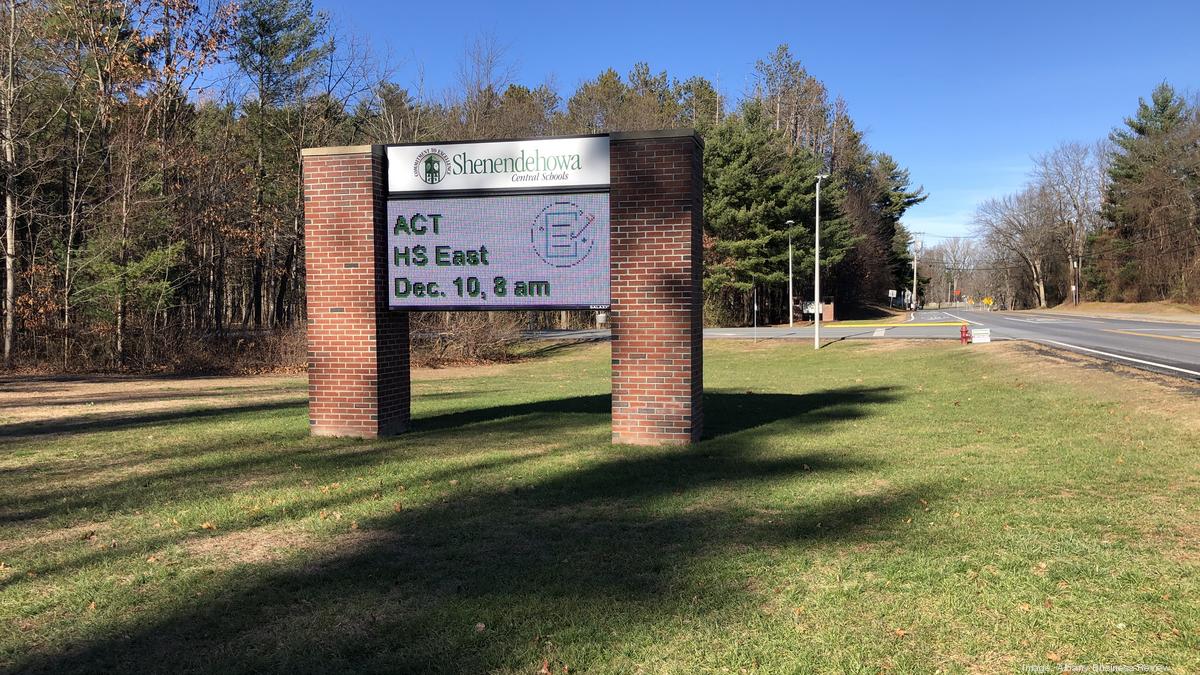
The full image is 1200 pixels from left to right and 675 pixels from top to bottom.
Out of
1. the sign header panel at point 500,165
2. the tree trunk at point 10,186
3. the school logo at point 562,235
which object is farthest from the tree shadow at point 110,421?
the tree trunk at point 10,186

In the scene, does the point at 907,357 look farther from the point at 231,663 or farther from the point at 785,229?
the point at 785,229

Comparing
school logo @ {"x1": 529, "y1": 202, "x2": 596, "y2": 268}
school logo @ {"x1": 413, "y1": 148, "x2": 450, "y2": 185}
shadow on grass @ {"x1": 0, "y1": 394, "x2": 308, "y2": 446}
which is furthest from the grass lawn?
school logo @ {"x1": 413, "y1": 148, "x2": 450, "y2": 185}

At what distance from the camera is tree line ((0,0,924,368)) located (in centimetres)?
2222

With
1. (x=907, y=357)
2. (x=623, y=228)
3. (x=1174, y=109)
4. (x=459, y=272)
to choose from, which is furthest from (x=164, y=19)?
(x=1174, y=109)

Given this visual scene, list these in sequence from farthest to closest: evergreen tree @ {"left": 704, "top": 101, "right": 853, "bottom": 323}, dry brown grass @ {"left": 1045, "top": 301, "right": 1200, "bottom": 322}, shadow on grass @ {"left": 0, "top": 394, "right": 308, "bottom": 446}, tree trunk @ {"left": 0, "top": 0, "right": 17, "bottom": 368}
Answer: dry brown grass @ {"left": 1045, "top": 301, "right": 1200, "bottom": 322}, evergreen tree @ {"left": 704, "top": 101, "right": 853, "bottom": 323}, tree trunk @ {"left": 0, "top": 0, "right": 17, "bottom": 368}, shadow on grass @ {"left": 0, "top": 394, "right": 308, "bottom": 446}

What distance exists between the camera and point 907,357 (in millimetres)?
24031

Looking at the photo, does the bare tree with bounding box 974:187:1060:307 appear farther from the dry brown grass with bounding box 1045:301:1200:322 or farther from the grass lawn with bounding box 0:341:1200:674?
the grass lawn with bounding box 0:341:1200:674

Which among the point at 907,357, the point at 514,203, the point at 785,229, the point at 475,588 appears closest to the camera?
the point at 475,588

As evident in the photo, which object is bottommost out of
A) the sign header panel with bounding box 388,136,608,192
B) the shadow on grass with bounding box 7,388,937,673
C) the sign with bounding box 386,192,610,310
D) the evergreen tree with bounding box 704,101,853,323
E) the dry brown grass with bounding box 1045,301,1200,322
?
the shadow on grass with bounding box 7,388,937,673

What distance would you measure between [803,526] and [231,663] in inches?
145

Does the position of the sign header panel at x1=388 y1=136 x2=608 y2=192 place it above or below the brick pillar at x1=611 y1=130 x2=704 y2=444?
above

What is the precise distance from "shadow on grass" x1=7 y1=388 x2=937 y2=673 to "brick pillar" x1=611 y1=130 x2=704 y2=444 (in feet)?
3.49

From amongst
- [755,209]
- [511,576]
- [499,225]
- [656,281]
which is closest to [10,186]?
[499,225]

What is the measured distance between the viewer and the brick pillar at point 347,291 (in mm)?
8922
